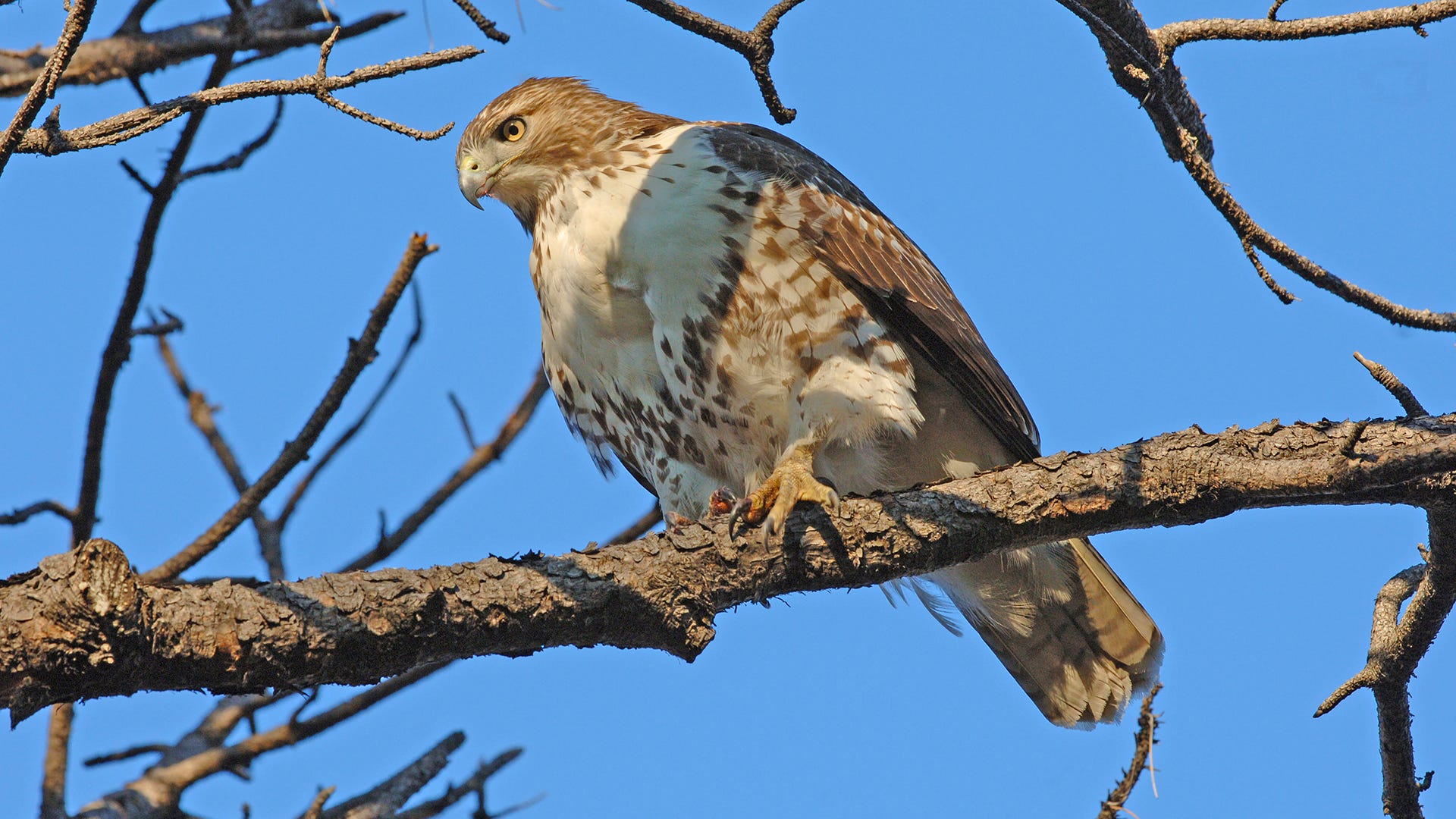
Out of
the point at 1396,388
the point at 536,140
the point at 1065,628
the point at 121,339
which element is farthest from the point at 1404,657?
the point at 121,339

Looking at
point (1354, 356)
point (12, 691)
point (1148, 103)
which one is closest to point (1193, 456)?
point (1354, 356)

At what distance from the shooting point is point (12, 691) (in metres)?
2.47

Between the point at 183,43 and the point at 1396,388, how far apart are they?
4.48m

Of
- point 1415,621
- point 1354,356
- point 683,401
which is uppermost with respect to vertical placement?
point 683,401

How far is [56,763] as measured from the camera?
4.37 metres

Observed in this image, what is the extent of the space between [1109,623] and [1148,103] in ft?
6.55

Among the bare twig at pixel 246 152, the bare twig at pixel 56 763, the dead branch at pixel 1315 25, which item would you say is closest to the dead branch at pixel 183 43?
the bare twig at pixel 246 152

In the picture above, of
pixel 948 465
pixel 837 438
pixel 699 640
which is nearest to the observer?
pixel 699 640

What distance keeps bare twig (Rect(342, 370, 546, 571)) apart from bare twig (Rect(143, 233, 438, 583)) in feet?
1.66

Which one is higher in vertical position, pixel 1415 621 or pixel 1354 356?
pixel 1354 356

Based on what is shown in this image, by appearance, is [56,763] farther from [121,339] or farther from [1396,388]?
[1396,388]

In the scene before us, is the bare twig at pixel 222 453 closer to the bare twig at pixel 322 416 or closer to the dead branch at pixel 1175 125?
the bare twig at pixel 322 416

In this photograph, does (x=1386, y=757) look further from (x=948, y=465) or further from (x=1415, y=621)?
(x=948, y=465)

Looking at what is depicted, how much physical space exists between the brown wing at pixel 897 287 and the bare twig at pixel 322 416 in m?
1.13
